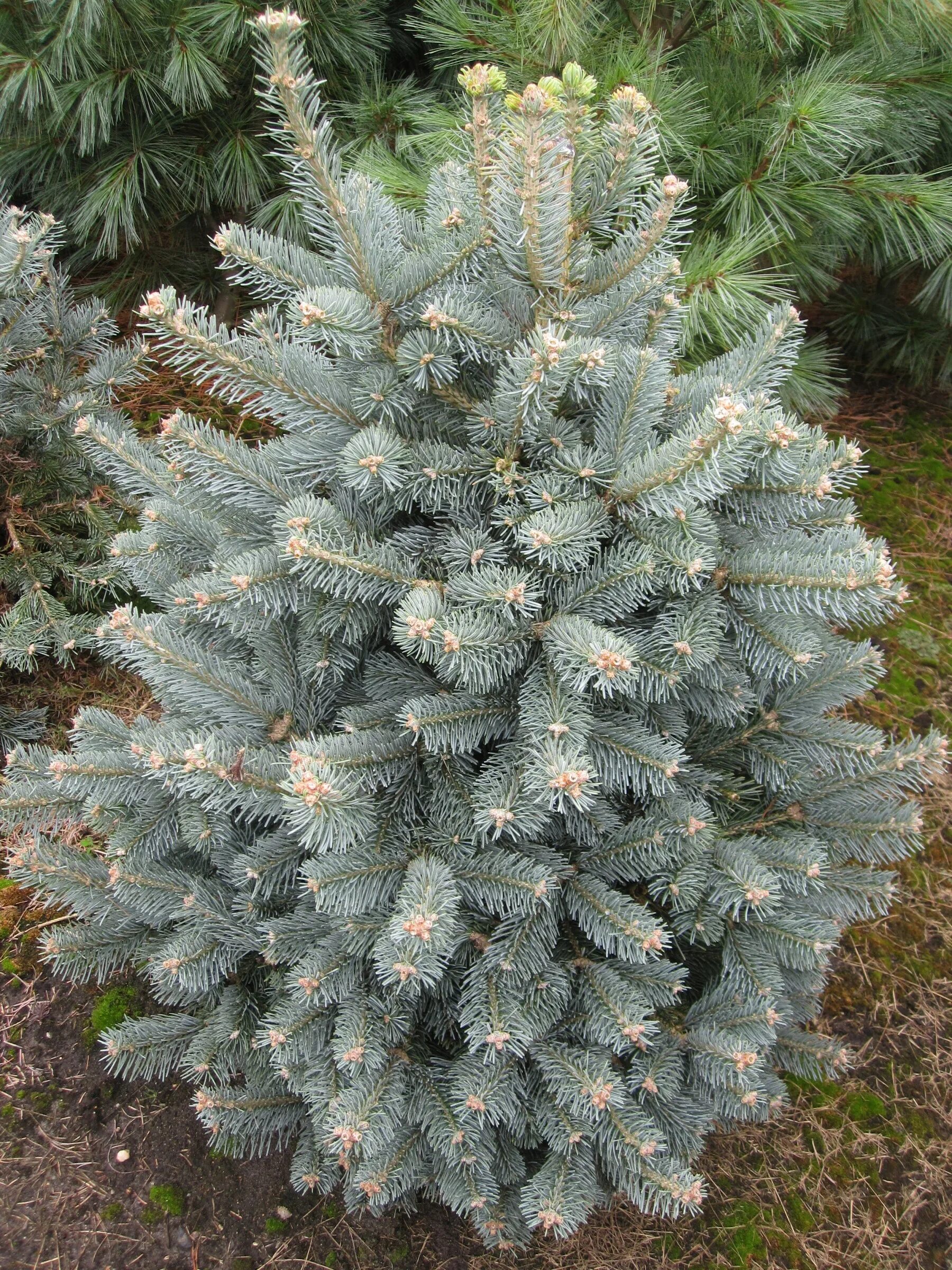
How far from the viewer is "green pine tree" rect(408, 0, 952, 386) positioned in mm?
2555

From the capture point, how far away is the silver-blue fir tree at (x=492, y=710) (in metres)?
1.38

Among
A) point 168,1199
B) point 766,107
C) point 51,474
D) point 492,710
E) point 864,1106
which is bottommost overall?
point 168,1199

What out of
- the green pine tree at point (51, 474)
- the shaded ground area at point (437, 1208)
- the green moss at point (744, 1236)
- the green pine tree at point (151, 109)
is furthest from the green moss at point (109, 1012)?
the green pine tree at point (151, 109)

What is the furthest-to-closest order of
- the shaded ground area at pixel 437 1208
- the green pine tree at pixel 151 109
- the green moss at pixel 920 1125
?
the green pine tree at pixel 151 109, the green moss at pixel 920 1125, the shaded ground area at pixel 437 1208

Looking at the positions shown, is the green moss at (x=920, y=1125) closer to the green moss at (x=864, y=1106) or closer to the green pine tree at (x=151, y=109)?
the green moss at (x=864, y=1106)

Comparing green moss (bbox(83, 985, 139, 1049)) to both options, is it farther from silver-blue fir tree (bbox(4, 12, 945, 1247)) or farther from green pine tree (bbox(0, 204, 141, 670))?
green pine tree (bbox(0, 204, 141, 670))

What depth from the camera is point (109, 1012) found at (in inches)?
86.0

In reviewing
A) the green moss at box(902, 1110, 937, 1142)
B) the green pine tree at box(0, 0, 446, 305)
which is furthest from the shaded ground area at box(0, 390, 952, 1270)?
the green pine tree at box(0, 0, 446, 305)

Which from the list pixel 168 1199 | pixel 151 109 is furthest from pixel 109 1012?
pixel 151 109

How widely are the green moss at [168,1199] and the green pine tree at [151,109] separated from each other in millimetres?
2884

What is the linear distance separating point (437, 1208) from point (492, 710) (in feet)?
4.40

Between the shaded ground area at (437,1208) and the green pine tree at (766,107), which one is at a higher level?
the green pine tree at (766,107)

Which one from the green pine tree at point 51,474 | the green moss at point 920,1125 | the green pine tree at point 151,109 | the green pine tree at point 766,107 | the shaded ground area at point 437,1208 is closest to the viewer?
the shaded ground area at point 437,1208

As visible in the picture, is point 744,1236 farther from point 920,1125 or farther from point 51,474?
point 51,474
